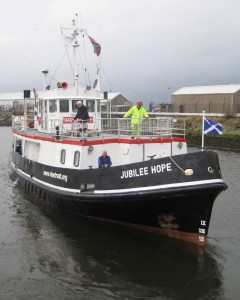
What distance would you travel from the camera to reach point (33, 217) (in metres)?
13.8

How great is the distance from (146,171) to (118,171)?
908mm

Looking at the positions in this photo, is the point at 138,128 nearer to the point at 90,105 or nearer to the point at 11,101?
the point at 90,105

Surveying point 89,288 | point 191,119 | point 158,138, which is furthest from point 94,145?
point 191,119

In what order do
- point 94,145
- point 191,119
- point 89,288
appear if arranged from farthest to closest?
point 191,119
point 94,145
point 89,288

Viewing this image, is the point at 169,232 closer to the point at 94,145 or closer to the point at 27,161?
the point at 94,145

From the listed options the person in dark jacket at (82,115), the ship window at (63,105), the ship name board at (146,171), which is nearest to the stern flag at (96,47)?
the ship window at (63,105)

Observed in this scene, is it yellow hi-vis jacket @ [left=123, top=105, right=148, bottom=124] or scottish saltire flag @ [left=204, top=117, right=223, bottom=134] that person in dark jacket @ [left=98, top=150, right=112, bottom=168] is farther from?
scottish saltire flag @ [left=204, top=117, right=223, bottom=134]

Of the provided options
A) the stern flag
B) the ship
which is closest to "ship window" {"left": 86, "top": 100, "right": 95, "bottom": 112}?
the ship

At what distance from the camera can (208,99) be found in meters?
54.1

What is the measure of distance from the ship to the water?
545 millimetres

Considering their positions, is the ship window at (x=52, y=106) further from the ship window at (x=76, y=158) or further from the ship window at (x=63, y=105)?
the ship window at (x=76, y=158)

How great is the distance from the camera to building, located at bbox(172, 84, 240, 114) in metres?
50.8

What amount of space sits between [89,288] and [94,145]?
5.48 m

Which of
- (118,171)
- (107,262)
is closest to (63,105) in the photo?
(118,171)
